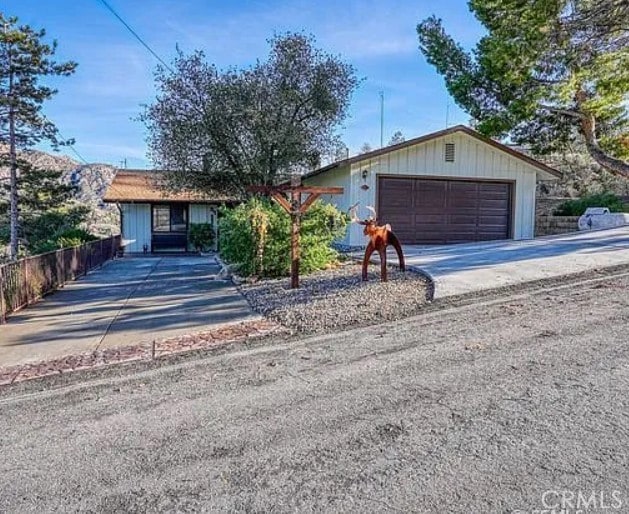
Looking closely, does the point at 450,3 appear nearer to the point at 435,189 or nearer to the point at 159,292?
the point at 435,189

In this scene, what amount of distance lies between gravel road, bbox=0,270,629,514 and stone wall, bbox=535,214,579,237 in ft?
43.7

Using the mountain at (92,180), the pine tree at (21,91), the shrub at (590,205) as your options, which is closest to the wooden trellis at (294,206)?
the shrub at (590,205)

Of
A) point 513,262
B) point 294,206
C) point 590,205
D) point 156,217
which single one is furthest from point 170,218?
point 590,205

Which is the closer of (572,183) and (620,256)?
(620,256)

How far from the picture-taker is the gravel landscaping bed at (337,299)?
6.18 m

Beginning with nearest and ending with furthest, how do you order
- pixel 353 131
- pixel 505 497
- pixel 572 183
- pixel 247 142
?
pixel 505 497 → pixel 247 142 → pixel 353 131 → pixel 572 183

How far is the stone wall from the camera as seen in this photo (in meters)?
17.3

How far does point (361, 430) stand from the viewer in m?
3.26

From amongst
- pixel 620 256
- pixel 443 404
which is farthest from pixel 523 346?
pixel 620 256

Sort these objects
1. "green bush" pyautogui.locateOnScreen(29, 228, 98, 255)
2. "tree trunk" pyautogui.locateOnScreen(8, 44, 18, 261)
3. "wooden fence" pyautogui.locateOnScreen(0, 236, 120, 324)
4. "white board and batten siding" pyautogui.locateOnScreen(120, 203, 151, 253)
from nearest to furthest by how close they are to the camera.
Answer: "wooden fence" pyautogui.locateOnScreen(0, 236, 120, 324)
"green bush" pyautogui.locateOnScreen(29, 228, 98, 255)
"tree trunk" pyautogui.locateOnScreen(8, 44, 18, 261)
"white board and batten siding" pyautogui.locateOnScreen(120, 203, 151, 253)

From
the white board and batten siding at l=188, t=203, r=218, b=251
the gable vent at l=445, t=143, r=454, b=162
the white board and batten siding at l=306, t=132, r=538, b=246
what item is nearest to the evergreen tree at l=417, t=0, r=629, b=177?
the white board and batten siding at l=306, t=132, r=538, b=246

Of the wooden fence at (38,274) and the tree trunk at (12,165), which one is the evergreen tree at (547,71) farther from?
the tree trunk at (12,165)

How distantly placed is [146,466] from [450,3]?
1634cm

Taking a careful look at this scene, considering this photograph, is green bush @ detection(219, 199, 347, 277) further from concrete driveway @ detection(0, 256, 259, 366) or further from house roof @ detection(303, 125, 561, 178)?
house roof @ detection(303, 125, 561, 178)
